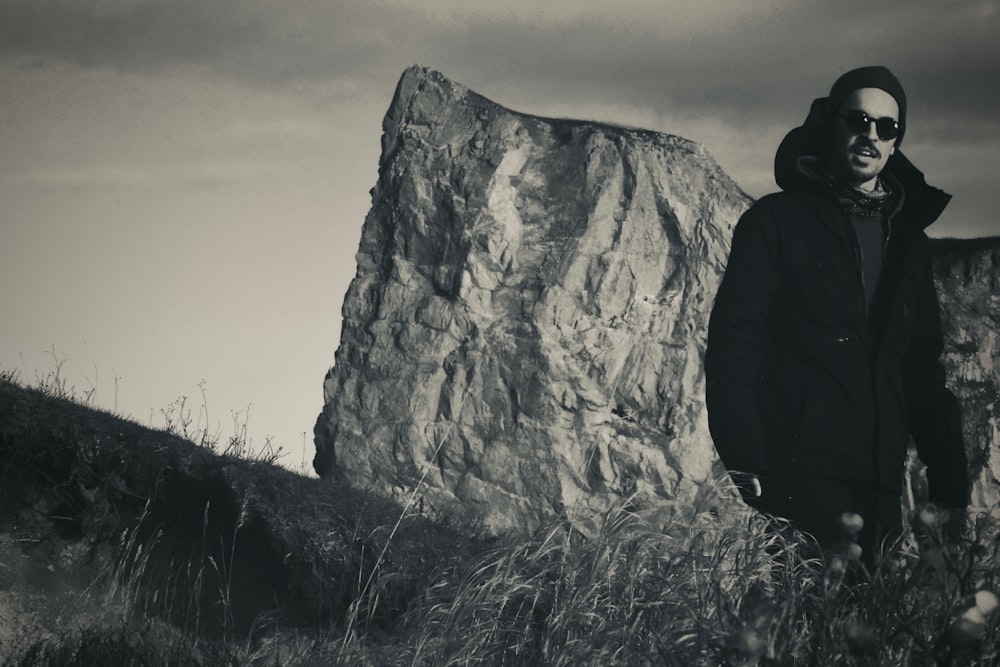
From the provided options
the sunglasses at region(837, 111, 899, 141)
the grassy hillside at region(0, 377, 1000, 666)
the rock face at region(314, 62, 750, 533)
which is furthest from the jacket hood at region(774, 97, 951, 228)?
the rock face at region(314, 62, 750, 533)

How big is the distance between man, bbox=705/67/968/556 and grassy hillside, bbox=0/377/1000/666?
216 millimetres

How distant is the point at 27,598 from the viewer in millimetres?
6602

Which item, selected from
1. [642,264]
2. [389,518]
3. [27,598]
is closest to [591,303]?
[642,264]

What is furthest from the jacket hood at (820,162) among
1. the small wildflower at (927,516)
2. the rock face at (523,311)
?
the rock face at (523,311)

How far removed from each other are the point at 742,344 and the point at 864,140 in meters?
0.72

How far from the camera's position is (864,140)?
3.34 m

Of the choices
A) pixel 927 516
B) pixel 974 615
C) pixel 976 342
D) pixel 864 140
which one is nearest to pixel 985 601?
pixel 974 615

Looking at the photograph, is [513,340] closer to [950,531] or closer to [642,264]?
[642,264]

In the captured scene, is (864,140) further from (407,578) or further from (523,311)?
(523,311)

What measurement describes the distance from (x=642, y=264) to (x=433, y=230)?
11.3ft

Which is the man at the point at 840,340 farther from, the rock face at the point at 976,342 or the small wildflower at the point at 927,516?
the rock face at the point at 976,342

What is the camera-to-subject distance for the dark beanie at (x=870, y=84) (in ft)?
11.0

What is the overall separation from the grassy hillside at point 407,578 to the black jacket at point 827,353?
Answer: 29cm

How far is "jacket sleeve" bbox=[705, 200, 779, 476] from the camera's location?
3137 mm
